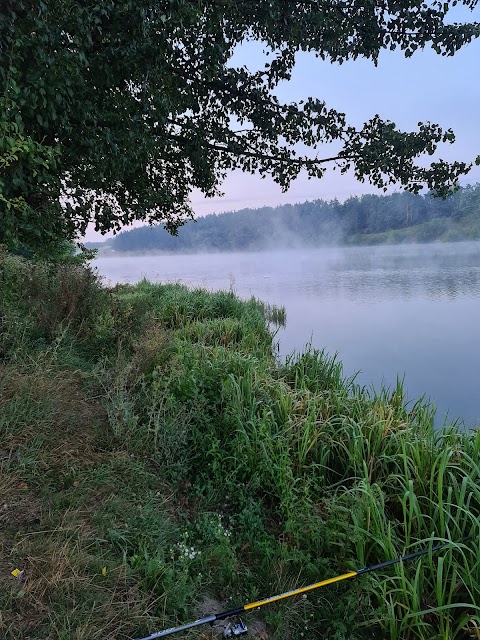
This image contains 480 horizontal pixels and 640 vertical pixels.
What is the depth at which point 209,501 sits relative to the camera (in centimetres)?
330

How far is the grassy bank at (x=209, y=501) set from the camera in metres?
2.27

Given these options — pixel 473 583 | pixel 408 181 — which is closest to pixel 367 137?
pixel 408 181

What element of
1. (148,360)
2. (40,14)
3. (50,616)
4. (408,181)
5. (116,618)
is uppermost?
(40,14)

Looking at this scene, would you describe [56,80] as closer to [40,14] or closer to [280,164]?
[40,14]

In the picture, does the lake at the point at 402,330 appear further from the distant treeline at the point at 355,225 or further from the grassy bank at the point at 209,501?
the distant treeline at the point at 355,225

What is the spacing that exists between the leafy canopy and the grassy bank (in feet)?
5.08

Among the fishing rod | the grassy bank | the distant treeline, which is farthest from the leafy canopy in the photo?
the distant treeline

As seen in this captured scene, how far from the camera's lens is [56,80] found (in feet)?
10.3

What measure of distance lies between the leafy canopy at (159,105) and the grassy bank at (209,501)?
1549mm

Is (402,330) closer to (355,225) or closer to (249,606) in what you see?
(249,606)

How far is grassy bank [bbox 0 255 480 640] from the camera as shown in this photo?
89.5 inches

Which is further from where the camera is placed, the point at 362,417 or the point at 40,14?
Result: the point at 362,417

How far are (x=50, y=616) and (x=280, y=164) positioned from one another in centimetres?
517

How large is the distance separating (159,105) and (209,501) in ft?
11.8
